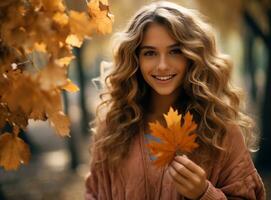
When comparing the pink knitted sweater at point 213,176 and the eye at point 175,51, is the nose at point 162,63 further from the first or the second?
the pink knitted sweater at point 213,176

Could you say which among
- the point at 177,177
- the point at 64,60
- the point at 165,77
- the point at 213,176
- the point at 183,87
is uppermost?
the point at 64,60

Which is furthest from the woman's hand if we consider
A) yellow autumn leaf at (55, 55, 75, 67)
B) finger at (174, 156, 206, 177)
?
yellow autumn leaf at (55, 55, 75, 67)

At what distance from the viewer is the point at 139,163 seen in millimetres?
2686

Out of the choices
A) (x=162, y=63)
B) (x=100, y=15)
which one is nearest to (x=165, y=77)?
(x=162, y=63)

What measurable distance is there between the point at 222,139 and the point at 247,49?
9.93 metres

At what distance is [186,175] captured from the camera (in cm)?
223

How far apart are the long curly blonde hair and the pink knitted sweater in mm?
72

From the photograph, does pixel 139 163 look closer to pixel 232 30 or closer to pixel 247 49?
pixel 232 30

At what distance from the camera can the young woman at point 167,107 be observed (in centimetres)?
254

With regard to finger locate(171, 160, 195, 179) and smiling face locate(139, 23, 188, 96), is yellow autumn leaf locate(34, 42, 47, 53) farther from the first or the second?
smiling face locate(139, 23, 188, 96)

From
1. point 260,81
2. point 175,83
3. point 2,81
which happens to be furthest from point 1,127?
point 260,81

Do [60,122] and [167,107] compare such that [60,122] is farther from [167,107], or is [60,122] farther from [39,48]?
[167,107]

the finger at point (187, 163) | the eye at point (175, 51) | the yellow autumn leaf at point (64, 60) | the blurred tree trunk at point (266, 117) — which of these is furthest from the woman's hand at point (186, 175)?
the blurred tree trunk at point (266, 117)

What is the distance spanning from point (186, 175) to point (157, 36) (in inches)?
28.2
